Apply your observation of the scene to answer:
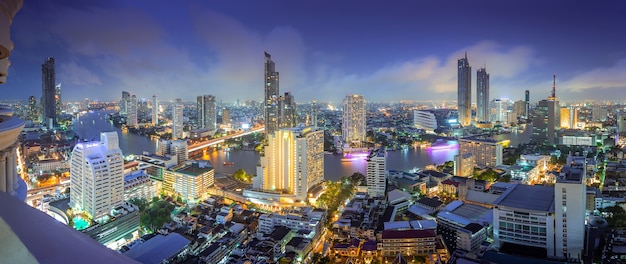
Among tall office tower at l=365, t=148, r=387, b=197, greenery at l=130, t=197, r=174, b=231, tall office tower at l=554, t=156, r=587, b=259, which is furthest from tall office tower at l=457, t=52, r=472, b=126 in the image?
greenery at l=130, t=197, r=174, b=231

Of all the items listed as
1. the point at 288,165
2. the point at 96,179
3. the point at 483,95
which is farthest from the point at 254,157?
the point at 483,95

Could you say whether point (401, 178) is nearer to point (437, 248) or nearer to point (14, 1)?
point (437, 248)

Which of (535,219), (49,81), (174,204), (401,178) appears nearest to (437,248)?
(535,219)

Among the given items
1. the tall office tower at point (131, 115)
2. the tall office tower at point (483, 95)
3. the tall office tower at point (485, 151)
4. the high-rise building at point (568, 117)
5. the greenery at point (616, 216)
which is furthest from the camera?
the tall office tower at point (483, 95)

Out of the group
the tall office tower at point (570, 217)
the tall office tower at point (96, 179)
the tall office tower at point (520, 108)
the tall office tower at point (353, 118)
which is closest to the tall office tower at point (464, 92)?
the tall office tower at point (520, 108)

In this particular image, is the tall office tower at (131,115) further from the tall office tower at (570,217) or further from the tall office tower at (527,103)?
the tall office tower at (527,103)

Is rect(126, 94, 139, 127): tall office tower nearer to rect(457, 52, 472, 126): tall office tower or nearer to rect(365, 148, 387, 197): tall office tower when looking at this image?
rect(365, 148, 387, 197): tall office tower
